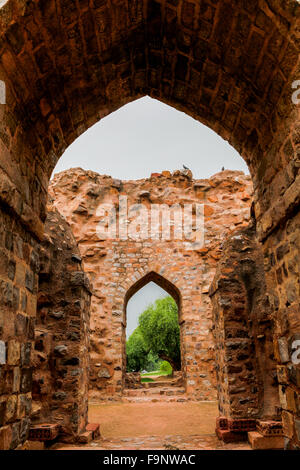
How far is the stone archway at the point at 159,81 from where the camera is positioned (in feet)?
7.95

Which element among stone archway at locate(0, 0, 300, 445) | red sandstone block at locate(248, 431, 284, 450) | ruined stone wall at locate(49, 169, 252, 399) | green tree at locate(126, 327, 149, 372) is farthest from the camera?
green tree at locate(126, 327, 149, 372)

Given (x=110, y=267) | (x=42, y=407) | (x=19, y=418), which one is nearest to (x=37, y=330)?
(x=42, y=407)

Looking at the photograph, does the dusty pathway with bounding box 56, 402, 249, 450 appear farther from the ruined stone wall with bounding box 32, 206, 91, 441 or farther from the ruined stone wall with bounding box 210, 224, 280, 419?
the ruined stone wall with bounding box 210, 224, 280, 419

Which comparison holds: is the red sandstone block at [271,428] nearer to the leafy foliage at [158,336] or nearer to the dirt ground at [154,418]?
the dirt ground at [154,418]

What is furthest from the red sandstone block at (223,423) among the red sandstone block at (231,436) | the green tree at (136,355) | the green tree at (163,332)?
the green tree at (136,355)

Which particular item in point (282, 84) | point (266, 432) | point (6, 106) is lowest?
point (266, 432)

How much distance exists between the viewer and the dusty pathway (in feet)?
14.6

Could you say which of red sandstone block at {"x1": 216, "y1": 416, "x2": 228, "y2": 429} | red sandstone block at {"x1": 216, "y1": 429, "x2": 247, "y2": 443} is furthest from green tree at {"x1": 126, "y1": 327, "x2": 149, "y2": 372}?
red sandstone block at {"x1": 216, "y1": 429, "x2": 247, "y2": 443}

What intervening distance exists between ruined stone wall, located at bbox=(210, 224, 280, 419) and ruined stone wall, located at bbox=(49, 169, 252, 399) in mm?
4548

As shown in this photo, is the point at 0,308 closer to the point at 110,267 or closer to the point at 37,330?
the point at 37,330

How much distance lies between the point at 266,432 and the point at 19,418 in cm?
293

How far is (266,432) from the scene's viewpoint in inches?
158

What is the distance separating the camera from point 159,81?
3.67m

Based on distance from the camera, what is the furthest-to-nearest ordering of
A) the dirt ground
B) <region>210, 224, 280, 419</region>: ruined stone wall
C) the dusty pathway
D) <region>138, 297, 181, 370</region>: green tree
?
<region>138, 297, 181, 370</region>: green tree, the dirt ground, <region>210, 224, 280, 419</region>: ruined stone wall, the dusty pathway
